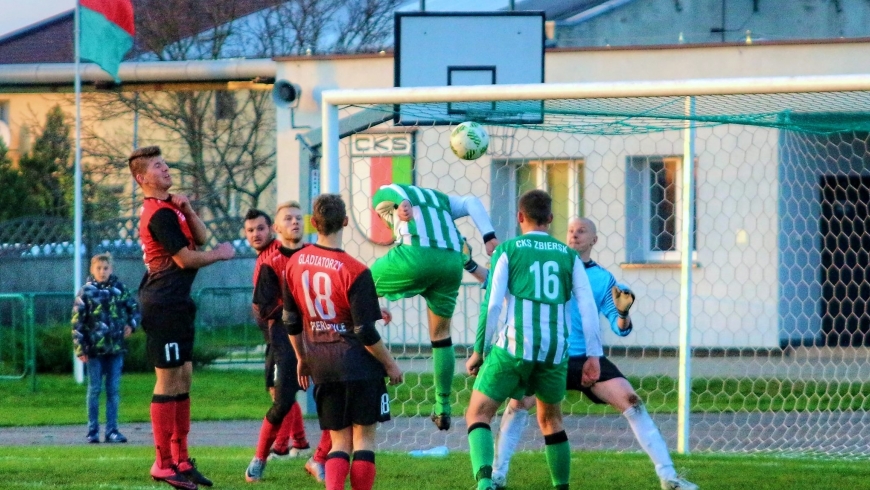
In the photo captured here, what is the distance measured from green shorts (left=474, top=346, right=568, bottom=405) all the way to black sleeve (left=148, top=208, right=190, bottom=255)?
1.90 metres

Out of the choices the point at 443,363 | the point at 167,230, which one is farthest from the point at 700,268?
the point at 167,230

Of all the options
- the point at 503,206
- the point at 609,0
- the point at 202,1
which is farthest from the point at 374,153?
the point at 202,1

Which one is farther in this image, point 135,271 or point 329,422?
point 135,271

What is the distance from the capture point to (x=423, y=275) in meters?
7.94

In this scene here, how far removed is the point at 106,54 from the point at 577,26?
8.58 meters

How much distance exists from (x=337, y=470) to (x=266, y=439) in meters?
1.56

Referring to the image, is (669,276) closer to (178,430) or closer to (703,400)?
(703,400)

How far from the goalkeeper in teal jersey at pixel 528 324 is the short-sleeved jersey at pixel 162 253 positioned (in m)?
1.81

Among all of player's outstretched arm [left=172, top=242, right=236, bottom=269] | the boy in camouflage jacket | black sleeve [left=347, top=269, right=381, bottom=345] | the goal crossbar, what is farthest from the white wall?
black sleeve [left=347, top=269, right=381, bottom=345]

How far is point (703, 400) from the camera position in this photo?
13.0 meters

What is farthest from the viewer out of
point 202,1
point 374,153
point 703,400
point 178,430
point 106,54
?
point 202,1

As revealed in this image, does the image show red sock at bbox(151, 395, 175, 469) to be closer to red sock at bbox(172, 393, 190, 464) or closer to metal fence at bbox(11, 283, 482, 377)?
red sock at bbox(172, 393, 190, 464)

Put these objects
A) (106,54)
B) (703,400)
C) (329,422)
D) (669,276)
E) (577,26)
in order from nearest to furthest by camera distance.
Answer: (329,422), (703,400), (106,54), (669,276), (577,26)

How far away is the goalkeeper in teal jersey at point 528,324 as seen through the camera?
20.6 feet
